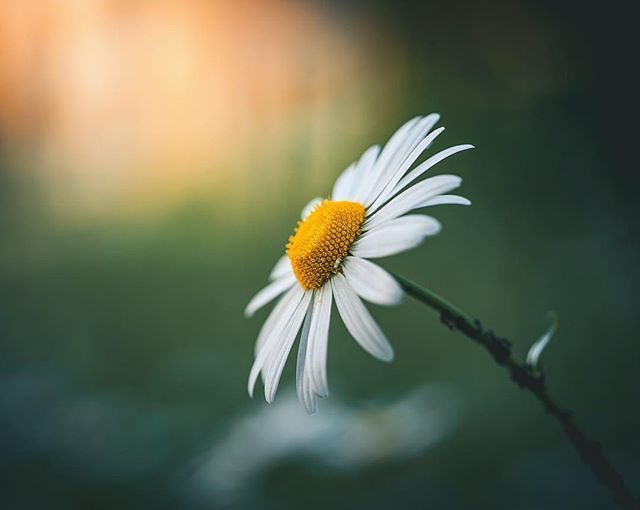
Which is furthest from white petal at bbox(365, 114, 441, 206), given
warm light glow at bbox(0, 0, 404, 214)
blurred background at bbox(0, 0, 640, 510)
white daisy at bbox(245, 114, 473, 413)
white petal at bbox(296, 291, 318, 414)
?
warm light glow at bbox(0, 0, 404, 214)

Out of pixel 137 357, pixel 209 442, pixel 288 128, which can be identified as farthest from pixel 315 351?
pixel 288 128

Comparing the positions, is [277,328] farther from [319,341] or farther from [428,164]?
[428,164]

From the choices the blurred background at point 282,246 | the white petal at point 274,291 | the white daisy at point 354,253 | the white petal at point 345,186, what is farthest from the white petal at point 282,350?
the blurred background at point 282,246

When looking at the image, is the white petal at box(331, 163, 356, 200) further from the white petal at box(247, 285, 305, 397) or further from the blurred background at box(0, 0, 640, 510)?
the blurred background at box(0, 0, 640, 510)

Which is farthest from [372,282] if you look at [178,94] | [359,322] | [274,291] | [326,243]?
[178,94]

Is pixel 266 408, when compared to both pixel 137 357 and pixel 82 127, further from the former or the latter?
pixel 82 127

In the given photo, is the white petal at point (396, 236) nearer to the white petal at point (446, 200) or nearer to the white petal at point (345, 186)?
the white petal at point (446, 200)
